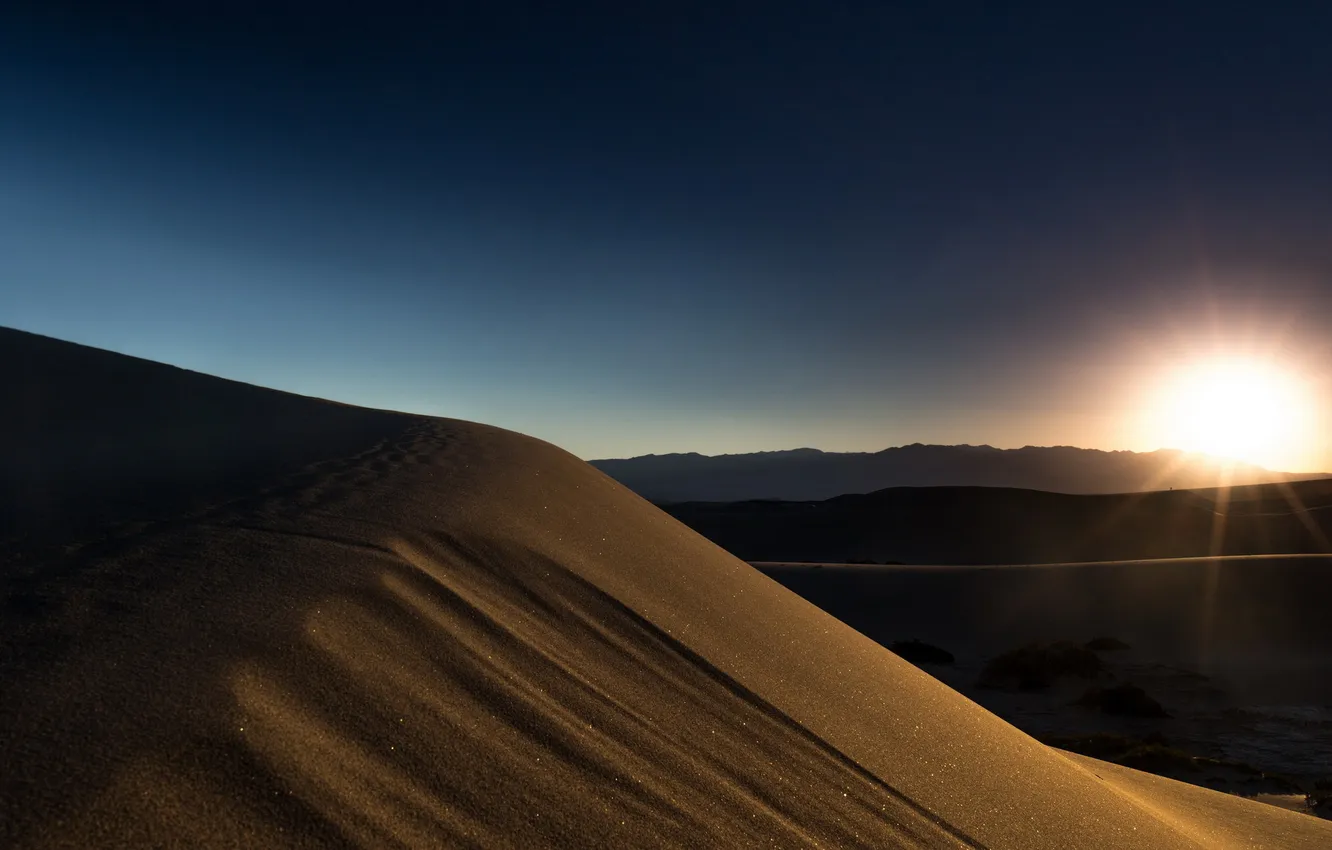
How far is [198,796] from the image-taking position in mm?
1868

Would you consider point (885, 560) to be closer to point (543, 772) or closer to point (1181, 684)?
point (1181, 684)

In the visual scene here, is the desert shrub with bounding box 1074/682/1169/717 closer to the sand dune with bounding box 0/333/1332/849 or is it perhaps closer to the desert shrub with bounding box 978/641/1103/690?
the desert shrub with bounding box 978/641/1103/690

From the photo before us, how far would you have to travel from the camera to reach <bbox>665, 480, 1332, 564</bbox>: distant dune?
35.5 m

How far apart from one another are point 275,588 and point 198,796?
1.28 meters

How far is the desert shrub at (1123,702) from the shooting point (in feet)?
35.7

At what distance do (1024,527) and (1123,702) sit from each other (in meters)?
36.2

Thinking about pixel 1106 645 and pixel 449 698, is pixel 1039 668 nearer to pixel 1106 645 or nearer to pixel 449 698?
pixel 1106 645

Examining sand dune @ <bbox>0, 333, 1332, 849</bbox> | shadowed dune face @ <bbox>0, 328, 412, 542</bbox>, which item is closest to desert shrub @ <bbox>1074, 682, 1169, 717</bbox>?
sand dune @ <bbox>0, 333, 1332, 849</bbox>

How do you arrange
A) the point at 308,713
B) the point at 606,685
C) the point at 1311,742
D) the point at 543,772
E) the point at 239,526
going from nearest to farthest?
1. the point at 308,713
2. the point at 543,772
3. the point at 606,685
4. the point at 239,526
5. the point at 1311,742

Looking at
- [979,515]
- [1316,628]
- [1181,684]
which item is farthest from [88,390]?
[979,515]

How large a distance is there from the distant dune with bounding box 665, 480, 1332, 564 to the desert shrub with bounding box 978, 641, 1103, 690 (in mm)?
24530

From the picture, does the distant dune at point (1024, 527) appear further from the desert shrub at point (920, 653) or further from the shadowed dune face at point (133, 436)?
the shadowed dune face at point (133, 436)

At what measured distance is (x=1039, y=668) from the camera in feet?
43.0

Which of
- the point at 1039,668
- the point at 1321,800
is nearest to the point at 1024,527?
the point at 1039,668
